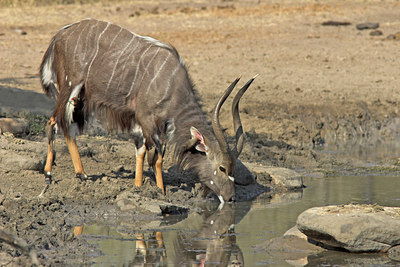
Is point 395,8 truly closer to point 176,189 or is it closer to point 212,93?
point 212,93

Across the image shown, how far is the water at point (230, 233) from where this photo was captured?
561cm

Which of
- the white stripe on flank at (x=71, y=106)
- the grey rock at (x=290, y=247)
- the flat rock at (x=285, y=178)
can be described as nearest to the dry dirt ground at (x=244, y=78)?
Answer: the flat rock at (x=285, y=178)

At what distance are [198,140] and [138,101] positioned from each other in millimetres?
722

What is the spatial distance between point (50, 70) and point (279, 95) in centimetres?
529

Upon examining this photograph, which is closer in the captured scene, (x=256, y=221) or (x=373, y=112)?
(x=256, y=221)

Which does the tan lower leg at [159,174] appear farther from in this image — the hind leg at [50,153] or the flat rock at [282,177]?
the flat rock at [282,177]

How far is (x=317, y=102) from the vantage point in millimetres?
12391

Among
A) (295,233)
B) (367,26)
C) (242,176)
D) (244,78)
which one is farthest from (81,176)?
(367,26)

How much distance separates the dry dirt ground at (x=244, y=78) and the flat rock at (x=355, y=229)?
175cm

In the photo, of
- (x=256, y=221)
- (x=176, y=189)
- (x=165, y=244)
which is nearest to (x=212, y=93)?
(x=176, y=189)

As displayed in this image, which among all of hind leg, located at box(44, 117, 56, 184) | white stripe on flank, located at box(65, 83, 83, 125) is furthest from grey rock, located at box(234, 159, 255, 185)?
hind leg, located at box(44, 117, 56, 184)

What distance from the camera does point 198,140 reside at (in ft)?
25.2

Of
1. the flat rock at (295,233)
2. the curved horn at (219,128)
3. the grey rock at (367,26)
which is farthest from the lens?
the grey rock at (367,26)

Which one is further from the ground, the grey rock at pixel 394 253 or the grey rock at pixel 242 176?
the grey rock at pixel 394 253
